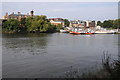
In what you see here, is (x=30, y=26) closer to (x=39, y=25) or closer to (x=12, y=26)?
(x=39, y=25)

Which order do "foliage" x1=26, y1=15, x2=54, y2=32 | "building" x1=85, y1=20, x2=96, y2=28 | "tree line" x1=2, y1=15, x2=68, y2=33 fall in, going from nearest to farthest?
"foliage" x1=26, y1=15, x2=54, y2=32 < "tree line" x1=2, y1=15, x2=68, y2=33 < "building" x1=85, y1=20, x2=96, y2=28

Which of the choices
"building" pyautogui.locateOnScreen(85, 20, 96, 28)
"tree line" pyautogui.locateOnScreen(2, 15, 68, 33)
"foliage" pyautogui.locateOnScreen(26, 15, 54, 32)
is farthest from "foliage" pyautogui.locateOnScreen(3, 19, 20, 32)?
"building" pyautogui.locateOnScreen(85, 20, 96, 28)

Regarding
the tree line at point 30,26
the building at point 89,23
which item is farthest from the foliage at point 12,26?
the building at point 89,23

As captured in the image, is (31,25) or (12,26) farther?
(31,25)

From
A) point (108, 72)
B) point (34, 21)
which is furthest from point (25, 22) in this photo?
point (108, 72)

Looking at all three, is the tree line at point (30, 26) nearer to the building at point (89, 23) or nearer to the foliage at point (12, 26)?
the foliage at point (12, 26)

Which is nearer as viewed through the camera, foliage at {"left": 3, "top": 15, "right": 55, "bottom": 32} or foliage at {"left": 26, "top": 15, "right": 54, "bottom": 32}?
foliage at {"left": 26, "top": 15, "right": 54, "bottom": 32}

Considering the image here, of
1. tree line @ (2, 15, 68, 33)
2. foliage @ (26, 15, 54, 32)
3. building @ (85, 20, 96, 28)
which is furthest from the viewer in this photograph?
building @ (85, 20, 96, 28)

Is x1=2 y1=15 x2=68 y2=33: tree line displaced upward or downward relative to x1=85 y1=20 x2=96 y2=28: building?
downward

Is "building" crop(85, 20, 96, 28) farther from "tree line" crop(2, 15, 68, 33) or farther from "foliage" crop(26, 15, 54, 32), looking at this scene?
"foliage" crop(26, 15, 54, 32)

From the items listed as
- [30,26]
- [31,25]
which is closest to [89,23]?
[30,26]

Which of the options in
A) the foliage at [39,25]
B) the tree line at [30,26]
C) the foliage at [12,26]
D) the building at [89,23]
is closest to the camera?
the foliage at [39,25]

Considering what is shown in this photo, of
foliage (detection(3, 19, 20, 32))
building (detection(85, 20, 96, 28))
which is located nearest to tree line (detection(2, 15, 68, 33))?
foliage (detection(3, 19, 20, 32))

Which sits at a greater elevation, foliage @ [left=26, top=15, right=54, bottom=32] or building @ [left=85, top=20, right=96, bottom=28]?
building @ [left=85, top=20, right=96, bottom=28]
